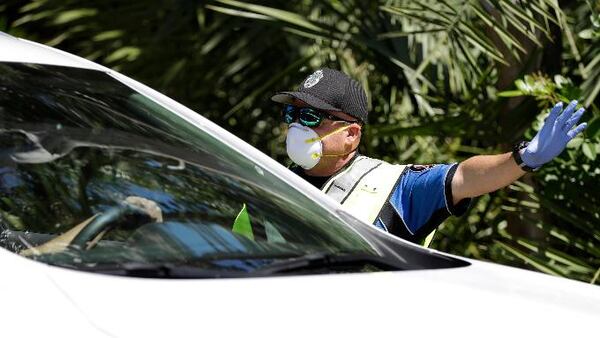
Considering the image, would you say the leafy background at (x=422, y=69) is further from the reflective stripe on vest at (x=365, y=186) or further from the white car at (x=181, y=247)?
the white car at (x=181, y=247)

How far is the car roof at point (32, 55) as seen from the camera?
2.87 m

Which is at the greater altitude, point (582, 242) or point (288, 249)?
point (288, 249)

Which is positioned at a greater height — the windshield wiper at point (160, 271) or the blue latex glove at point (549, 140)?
the blue latex glove at point (549, 140)

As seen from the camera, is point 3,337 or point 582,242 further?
point 582,242

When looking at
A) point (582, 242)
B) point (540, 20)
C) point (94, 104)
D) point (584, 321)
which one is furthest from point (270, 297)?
point (540, 20)

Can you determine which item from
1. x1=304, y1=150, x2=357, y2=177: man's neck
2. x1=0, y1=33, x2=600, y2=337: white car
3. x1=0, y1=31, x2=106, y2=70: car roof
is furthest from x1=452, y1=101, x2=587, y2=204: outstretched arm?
x1=0, y1=31, x2=106, y2=70: car roof

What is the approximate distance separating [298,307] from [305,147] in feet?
5.71

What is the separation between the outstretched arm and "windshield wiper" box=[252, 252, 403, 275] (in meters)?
0.95

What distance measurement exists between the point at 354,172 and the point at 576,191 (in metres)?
1.86

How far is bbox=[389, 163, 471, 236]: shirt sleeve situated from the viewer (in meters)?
3.56

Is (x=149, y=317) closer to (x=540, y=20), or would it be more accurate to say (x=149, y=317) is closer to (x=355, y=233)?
(x=355, y=233)

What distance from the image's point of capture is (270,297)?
2.16 metres

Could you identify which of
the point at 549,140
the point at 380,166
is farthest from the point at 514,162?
the point at 380,166

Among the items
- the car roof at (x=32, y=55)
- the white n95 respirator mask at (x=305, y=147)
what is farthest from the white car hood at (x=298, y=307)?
the white n95 respirator mask at (x=305, y=147)
